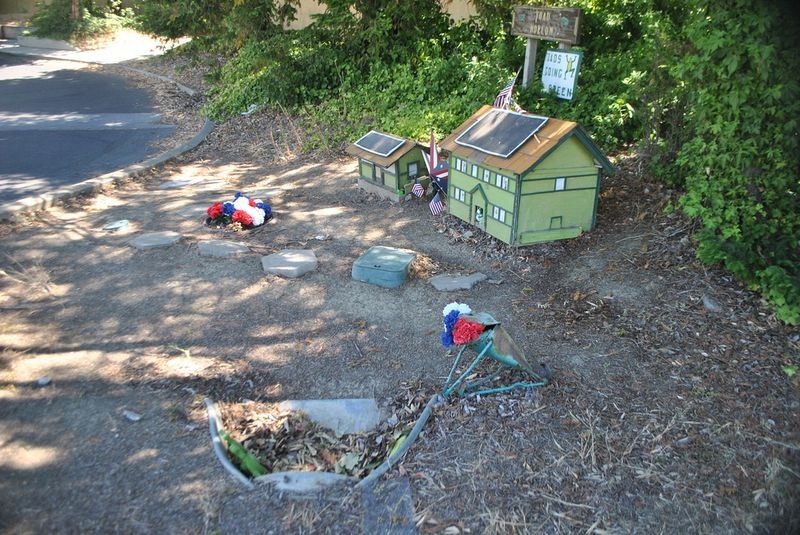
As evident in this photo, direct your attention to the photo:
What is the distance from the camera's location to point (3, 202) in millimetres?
7559

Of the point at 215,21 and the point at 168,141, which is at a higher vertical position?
the point at 215,21

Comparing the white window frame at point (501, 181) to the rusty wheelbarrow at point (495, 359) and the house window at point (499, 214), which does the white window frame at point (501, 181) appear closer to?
the house window at point (499, 214)

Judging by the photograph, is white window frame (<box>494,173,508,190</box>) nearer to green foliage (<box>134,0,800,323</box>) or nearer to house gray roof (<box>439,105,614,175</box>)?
house gray roof (<box>439,105,614,175</box>)

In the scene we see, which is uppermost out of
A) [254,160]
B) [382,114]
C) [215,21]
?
[215,21]

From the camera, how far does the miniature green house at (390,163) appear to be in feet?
23.9

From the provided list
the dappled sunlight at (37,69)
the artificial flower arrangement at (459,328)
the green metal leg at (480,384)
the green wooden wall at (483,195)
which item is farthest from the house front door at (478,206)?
the dappled sunlight at (37,69)

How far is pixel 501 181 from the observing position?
5797 millimetres

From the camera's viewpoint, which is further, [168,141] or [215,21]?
[215,21]

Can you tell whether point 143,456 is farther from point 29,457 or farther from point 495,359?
point 495,359

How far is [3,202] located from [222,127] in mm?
4877

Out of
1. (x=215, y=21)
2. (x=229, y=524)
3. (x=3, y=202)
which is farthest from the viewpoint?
(x=215, y=21)

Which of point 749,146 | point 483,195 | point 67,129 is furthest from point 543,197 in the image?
point 67,129

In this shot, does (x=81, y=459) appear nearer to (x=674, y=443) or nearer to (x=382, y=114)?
(x=674, y=443)

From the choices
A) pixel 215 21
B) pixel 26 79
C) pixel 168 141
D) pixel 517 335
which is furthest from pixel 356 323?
A: pixel 26 79
